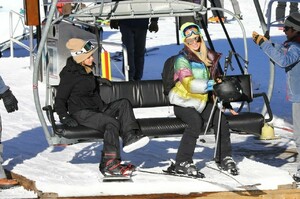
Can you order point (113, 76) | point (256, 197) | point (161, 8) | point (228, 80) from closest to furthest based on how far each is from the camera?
point (256, 197), point (228, 80), point (161, 8), point (113, 76)

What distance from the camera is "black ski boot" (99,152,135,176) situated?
29.6ft

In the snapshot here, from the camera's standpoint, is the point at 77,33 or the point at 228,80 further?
the point at 77,33

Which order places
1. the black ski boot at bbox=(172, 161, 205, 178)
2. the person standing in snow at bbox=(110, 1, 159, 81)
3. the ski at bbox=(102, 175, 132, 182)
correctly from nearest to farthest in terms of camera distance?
the ski at bbox=(102, 175, 132, 182) → the black ski boot at bbox=(172, 161, 205, 178) → the person standing in snow at bbox=(110, 1, 159, 81)

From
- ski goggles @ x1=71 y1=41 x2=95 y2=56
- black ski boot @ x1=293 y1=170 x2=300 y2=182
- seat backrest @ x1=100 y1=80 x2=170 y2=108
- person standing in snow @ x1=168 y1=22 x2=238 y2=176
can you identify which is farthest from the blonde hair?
black ski boot @ x1=293 y1=170 x2=300 y2=182

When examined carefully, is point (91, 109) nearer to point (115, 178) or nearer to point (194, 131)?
point (115, 178)

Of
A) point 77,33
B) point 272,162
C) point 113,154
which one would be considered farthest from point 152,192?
point 77,33

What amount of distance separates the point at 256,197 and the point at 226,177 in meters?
0.56

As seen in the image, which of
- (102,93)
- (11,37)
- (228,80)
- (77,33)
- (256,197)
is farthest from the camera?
(11,37)

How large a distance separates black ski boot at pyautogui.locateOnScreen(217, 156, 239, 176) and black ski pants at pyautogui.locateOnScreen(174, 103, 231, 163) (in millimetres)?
70

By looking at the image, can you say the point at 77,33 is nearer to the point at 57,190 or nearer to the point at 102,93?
the point at 102,93

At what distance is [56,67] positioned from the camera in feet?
50.1

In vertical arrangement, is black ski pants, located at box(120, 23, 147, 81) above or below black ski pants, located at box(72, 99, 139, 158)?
below

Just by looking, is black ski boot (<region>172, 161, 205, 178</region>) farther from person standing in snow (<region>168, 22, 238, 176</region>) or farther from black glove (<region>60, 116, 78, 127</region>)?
black glove (<region>60, 116, 78, 127</region>)

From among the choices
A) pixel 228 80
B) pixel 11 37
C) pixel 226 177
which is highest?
pixel 228 80
